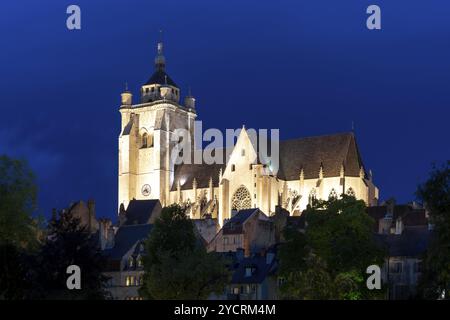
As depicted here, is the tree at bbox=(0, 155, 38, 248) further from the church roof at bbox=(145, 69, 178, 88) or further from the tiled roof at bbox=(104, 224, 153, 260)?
the church roof at bbox=(145, 69, 178, 88)

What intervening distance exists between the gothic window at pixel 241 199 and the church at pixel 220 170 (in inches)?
1.5

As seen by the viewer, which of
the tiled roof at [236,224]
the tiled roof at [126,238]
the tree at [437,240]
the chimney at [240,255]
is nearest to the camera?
the tree at [437,240]

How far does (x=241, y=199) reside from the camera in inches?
5266

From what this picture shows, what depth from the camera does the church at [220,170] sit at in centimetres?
13175

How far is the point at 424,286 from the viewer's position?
60250mm

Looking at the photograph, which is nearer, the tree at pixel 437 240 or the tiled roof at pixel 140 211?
the tree at pixel 437 240

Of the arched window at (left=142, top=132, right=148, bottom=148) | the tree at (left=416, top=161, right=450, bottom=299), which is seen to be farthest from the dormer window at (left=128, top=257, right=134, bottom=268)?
the arched window at (left=142, top=132, right=148, bottom=148)

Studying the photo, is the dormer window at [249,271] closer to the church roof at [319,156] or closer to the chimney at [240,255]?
the chimney at [240,255]

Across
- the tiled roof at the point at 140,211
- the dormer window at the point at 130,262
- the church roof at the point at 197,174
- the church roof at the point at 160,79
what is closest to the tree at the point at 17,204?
the dormer window at the point at 130,262

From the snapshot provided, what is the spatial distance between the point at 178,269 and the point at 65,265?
728cm

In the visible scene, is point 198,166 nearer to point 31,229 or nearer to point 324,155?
point 324,155

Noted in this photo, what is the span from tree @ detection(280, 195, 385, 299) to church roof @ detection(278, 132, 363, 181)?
187 ft

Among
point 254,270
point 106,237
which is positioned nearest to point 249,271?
point 254,270
